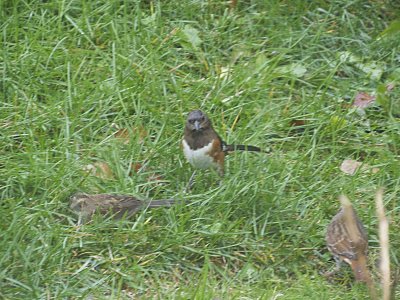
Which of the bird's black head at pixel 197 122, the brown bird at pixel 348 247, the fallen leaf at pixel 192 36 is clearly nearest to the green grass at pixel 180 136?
the fallen leaf at pixel 192 36

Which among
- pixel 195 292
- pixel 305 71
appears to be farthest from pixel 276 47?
pixel 195 292

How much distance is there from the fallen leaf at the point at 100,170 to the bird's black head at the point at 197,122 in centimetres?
56

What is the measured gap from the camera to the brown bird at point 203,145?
5227 mm

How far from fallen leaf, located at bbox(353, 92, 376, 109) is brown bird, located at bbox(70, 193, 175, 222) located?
185 cm

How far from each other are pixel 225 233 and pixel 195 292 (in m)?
0.67

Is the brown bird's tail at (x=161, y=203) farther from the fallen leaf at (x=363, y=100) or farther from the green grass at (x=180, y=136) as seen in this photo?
the fallen leaf at (x=363, y=100)

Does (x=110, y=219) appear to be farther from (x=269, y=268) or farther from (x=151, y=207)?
(x=269, y=268)

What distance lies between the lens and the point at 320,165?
5551mm

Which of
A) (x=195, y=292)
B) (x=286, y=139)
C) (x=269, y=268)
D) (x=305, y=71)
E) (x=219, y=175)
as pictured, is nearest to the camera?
(x=195, y=292)

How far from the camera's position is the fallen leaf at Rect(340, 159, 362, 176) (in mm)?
5575

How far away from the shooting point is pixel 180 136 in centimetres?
570

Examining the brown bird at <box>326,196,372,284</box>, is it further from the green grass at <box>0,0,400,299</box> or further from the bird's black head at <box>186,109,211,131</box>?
the bird's black head at <box>186,109,211,131</box>

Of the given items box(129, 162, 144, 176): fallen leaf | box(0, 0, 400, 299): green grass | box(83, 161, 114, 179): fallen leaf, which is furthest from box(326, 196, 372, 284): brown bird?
box(83, 161, 114, 179): fallen leaf

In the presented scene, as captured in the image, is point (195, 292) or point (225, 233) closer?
point (195, 292)
